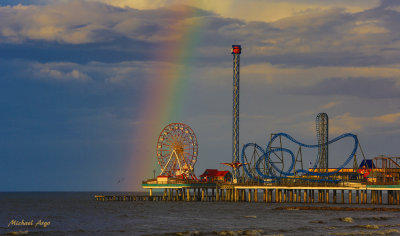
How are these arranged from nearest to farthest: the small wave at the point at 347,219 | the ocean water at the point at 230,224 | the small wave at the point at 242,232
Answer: the small wave at the point at 242,232 < the ocean water at the point at 230,224 < the small wave at the point at 347,219

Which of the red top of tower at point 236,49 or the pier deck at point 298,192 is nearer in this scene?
the pier deck at point 298,192

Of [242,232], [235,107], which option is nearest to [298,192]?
[235,107]

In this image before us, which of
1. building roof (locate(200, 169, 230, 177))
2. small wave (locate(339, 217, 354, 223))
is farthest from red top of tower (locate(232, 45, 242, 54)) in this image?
small wave (locate(339, 217, 354, 223))

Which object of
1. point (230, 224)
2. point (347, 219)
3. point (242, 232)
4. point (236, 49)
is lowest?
point (242, 232)

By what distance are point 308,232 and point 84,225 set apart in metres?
32.2

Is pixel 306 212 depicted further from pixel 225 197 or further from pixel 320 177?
pixel 225 197

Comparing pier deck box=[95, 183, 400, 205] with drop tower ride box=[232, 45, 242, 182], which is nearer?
pier deck box=[95, 183, 400, 205]

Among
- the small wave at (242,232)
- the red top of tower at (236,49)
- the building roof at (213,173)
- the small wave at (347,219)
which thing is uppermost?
the red top of tower at (236,49)

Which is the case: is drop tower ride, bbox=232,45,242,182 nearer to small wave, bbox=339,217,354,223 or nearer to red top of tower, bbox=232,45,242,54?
red top of tower, bbox=232,45,242,54

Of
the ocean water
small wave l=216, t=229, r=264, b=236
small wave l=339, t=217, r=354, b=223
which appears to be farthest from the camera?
small wave l=339, t=217, r=354, b=223

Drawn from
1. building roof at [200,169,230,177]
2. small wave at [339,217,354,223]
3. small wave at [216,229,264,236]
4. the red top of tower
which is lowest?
small wave at [216,229,264,236]

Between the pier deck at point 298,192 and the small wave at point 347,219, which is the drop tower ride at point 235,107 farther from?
the small wave at point 347,219

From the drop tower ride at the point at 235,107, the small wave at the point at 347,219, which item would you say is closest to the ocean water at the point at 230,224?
the small wave at the point at 347,219

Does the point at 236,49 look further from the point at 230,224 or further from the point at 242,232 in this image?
the point at 242,232
